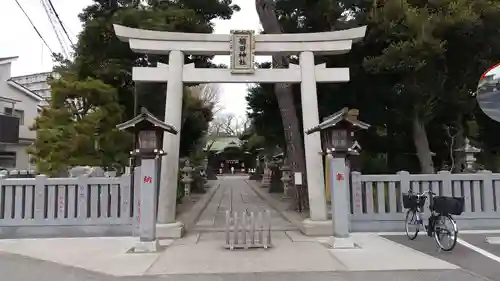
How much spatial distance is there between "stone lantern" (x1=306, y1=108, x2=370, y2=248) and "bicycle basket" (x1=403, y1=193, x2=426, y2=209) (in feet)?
5.23

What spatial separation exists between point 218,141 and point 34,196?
2020 inches

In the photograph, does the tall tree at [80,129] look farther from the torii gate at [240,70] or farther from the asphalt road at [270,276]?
the asphalt road at [270,276]

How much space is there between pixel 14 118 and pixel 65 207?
23.6 metres

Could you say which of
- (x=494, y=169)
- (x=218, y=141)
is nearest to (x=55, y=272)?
(x=494, y=169)

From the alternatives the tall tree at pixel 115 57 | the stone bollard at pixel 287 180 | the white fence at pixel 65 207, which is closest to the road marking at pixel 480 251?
the white fence at pixel 65 207

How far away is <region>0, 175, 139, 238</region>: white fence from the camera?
11.1 meters

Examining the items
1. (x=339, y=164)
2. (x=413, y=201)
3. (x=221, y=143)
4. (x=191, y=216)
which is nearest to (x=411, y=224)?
(x=413, y=201)

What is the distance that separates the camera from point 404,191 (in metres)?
11.7

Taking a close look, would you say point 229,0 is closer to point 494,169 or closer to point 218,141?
point 494,169

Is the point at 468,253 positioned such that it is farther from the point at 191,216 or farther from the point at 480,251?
the point at 191,216

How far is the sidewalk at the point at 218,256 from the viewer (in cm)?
784

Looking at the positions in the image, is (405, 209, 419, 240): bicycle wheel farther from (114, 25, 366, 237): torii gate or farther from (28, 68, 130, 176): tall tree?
(28, 68, 130, 176): tall tree

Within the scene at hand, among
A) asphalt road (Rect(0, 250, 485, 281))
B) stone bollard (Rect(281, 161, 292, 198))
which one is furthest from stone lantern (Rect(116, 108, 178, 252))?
stone bollard (Rect(281, 161, 292, 198))

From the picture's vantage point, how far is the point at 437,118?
18.1 metres
